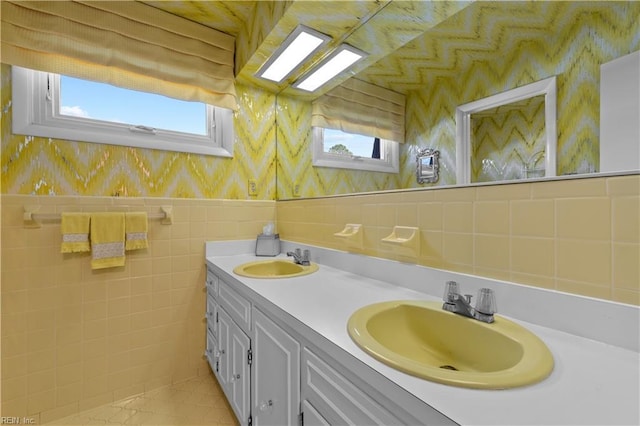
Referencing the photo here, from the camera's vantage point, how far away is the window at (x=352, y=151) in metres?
1.19

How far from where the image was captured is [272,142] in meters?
2.02

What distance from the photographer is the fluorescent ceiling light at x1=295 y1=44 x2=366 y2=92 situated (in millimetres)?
1423

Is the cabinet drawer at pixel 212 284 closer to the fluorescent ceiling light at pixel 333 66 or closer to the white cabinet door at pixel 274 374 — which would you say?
the white cabinet door at pixel 274 374

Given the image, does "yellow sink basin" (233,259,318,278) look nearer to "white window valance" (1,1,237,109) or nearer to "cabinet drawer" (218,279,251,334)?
"cabinet drawer" (218,279,251,334)

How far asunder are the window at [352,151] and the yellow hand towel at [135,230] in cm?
103

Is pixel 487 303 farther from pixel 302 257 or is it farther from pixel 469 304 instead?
pixel 302 257

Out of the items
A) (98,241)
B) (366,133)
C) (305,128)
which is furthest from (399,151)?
(98,241)

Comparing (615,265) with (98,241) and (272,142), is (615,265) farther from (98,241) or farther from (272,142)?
(98,241)

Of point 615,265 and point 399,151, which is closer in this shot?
point 615,265

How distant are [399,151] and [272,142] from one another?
1.14m

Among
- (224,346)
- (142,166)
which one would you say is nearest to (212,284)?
(224,346)

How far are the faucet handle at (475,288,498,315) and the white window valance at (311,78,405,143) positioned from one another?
0.65 meters

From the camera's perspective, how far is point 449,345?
0.77 metres

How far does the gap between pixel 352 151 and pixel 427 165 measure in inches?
18.2
